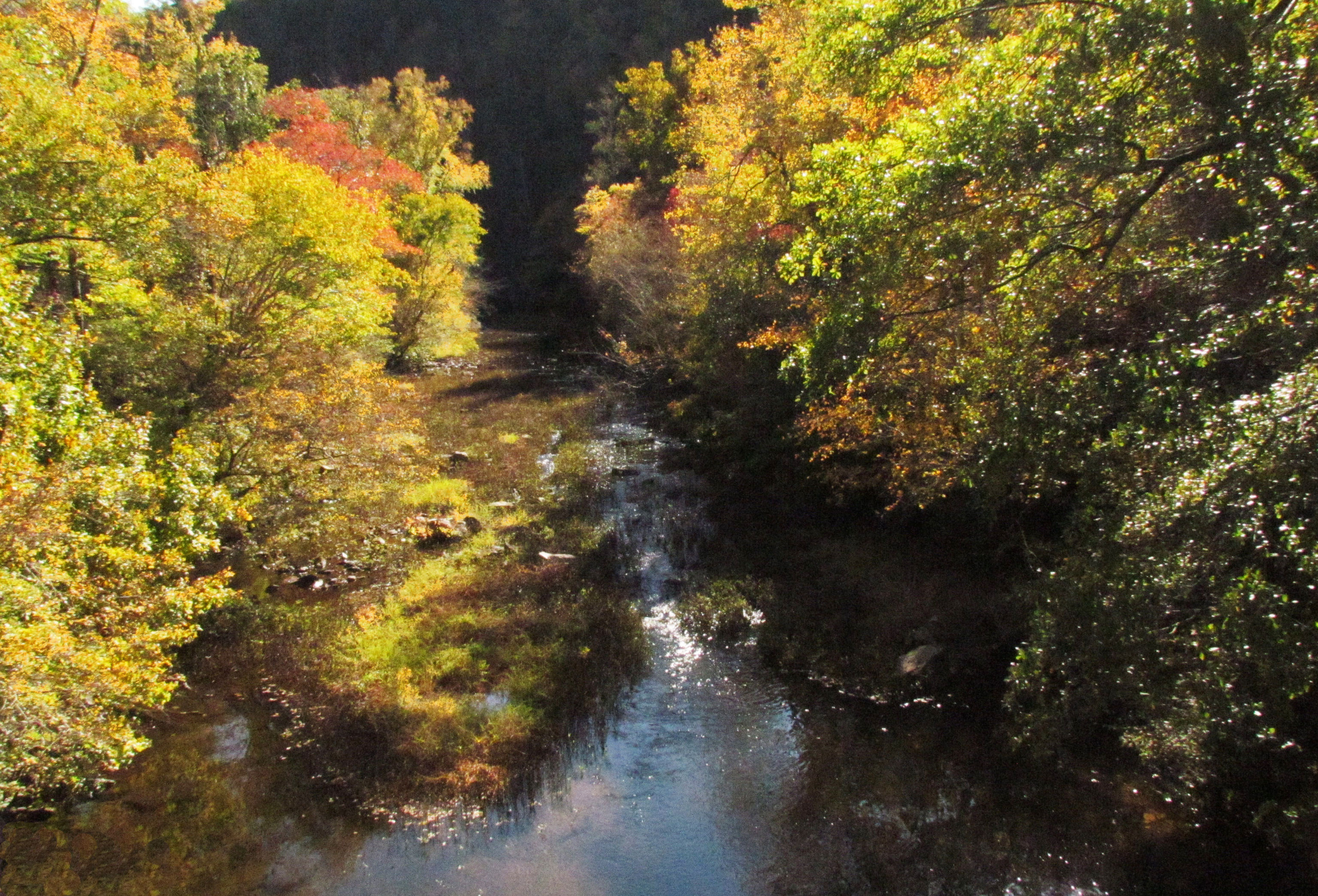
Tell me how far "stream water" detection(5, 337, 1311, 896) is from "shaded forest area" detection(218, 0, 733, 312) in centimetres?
4080

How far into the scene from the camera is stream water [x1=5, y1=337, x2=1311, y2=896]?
285 inches

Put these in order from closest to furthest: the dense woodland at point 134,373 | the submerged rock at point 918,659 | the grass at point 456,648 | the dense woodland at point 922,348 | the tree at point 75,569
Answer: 1. the dense woodland at point 922,348
2. the tree at point 75,569
3. the dense woodland at point 134,373
4. the grass at point 456,648
5. the submerged rock at point 918,659

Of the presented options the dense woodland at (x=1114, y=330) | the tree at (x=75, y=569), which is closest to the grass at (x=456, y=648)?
the tree at (x=75, y=569)

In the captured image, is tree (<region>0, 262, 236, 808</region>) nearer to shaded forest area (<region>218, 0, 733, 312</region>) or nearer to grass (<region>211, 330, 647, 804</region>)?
grass (<region>211, 330, 647, 804</region>)

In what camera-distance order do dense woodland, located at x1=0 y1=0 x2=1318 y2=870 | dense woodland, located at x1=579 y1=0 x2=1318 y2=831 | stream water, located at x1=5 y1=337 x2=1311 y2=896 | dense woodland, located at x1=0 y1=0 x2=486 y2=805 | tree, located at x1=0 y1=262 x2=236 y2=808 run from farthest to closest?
1. stream water, located at x1=5 y1=337 x2=1311 y2=896
2. dense woodland, located at x1=0 y1=0 x2=486 y2=805
3. tree, located at x1=0 y1=262 x2=236 y2=808
4. dense woodland, located at x1=0 y1=0 x2=1318 y2=870
5. dense woodland, located at x1=579 y1=0 x2=1318 y2=831

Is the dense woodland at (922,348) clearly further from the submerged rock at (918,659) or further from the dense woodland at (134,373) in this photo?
the submerged rock at (918,659)

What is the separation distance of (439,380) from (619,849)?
81.5 feet

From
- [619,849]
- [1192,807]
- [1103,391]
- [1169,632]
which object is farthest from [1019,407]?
[619,849]

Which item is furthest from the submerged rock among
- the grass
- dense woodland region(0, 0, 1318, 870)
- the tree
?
the tree

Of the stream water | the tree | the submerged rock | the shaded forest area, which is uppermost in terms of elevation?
the shaded forest area

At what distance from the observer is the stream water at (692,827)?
7246mm

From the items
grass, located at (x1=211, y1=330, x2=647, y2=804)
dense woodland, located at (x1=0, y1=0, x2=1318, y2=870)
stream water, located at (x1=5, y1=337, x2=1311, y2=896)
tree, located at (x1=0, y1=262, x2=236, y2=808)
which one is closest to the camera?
dense woodland, located at (x1=0, y1=0, x2=1318, y2=870)

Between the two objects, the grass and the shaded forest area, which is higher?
the shaded forest area

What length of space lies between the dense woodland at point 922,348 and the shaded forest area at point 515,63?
1330 inches
